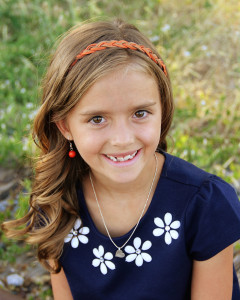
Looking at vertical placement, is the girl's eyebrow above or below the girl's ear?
above

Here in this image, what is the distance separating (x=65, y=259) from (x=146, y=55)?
0.95 meters

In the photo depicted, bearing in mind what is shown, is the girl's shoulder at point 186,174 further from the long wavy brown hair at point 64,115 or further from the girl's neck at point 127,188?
the long wavy brown hair at point 64,115

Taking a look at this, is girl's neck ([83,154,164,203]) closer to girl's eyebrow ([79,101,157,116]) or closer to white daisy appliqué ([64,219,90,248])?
white daisy appliqué ([64,219,90,248])

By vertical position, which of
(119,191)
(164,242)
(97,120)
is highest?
(97,120)

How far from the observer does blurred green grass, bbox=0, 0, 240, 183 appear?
3.10 meters

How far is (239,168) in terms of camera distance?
9.55ft

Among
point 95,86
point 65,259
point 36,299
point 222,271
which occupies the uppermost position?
point 95,86

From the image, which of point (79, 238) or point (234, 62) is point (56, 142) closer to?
point (79, 238)

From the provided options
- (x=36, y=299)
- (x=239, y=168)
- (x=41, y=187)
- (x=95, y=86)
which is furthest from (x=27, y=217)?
(x=239, y=168)

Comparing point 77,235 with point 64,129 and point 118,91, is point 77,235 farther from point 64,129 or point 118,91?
point 118,91

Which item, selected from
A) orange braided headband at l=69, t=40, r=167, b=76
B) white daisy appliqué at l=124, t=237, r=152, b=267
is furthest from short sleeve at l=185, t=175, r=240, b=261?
orange braided headband at l=69, t=40, r=167, b=76

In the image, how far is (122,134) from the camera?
1.51 m

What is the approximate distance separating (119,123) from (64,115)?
0.25 m

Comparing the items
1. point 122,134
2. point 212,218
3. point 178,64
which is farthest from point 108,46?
point 178,64
